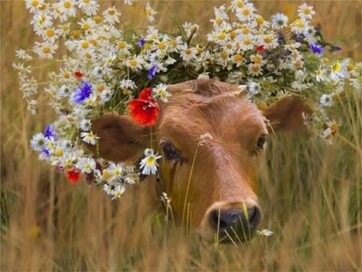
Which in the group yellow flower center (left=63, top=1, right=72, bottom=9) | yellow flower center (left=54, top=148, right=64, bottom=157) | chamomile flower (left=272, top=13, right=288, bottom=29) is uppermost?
yellow flower center (left=63, top=1, right=72, bottom=9)

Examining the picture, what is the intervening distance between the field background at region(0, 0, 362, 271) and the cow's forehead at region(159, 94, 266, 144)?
0.51m

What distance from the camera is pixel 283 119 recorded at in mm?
5758

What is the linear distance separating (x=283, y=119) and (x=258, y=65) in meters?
0.35

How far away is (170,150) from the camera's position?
5191 mm

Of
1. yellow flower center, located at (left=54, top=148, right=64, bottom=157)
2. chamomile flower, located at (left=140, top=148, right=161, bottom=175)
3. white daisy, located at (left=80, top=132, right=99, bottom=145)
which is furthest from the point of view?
yellow flower center, located at (left=54, top=148, right=64, bottom=157)

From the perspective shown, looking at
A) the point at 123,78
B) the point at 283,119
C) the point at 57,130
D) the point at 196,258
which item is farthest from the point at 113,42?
the point at 196,258

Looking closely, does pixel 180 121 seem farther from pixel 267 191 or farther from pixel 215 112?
pixel 267 191

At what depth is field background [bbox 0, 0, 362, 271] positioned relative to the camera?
472 centimetres

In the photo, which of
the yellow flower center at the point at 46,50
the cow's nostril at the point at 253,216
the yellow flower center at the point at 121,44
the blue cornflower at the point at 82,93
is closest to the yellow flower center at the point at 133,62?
the yellow flower center at the point at 121,44

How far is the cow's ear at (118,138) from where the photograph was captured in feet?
17.8

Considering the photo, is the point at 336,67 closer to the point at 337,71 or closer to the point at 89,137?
the point at 337,71

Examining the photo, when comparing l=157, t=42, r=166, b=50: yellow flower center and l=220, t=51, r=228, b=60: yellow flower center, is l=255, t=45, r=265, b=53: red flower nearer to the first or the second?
l=220, t=51, r=228, b=60: yellow flower center

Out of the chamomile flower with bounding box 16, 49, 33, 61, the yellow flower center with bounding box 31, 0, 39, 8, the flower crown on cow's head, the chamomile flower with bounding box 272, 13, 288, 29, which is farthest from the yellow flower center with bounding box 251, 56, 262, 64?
the chamomile flower with bounding box 16, 49, 33, 61

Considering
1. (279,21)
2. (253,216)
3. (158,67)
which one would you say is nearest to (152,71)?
(158,67)
